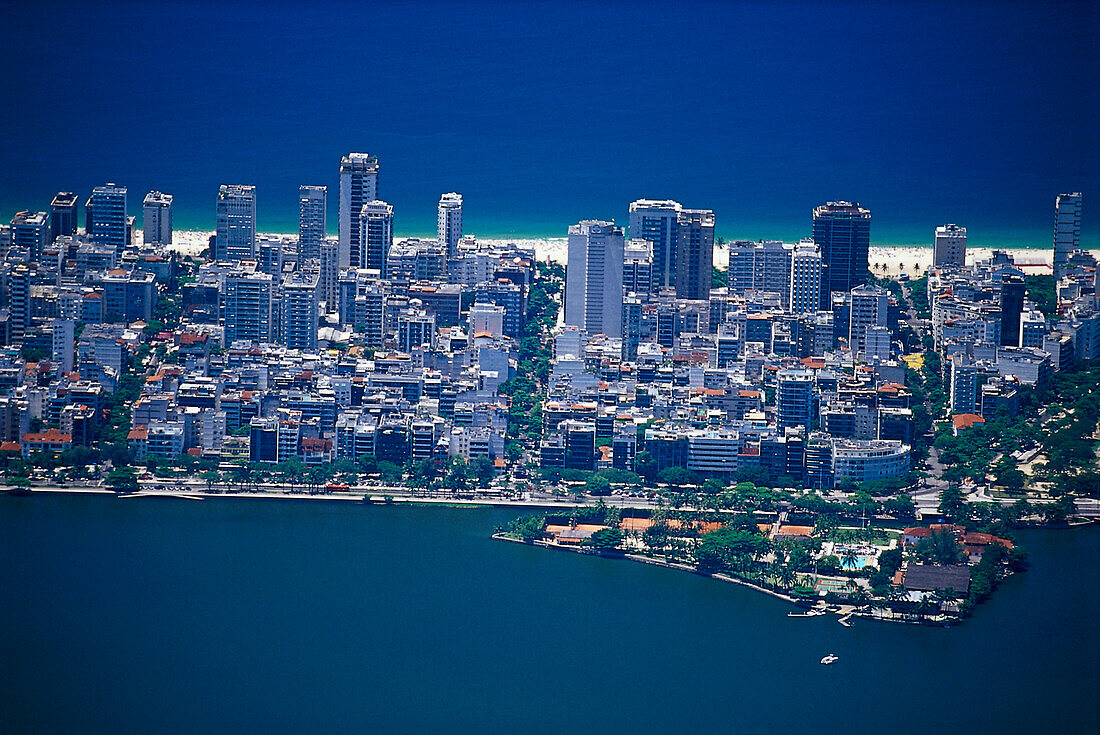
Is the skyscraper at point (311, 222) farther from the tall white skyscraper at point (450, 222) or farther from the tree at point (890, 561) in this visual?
the tree at point (890, 561)

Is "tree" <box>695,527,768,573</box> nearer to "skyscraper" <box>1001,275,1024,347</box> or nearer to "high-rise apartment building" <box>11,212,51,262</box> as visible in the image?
"skyscraper" <box>1001,275,1024,347</box>

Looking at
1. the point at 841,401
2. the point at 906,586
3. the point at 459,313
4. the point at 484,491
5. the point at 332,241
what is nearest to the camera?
the point at 906,586

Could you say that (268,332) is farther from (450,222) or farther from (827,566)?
(827,566)

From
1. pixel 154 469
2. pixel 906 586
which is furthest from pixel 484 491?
pixel 906 586

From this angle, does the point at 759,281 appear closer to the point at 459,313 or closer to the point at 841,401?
the point at 459,313

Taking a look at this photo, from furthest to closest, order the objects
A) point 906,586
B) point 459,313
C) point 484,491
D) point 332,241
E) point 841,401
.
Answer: point 332,241, point 459,313, point 841,401, point 484,491, point 906,586

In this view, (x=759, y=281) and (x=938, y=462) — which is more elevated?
(x=759, y=281)

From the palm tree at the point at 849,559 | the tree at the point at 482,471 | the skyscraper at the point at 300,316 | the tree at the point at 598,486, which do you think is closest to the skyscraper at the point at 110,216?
the skyscraper at the point at 300,316

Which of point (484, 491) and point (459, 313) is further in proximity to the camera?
point (459, 313)
